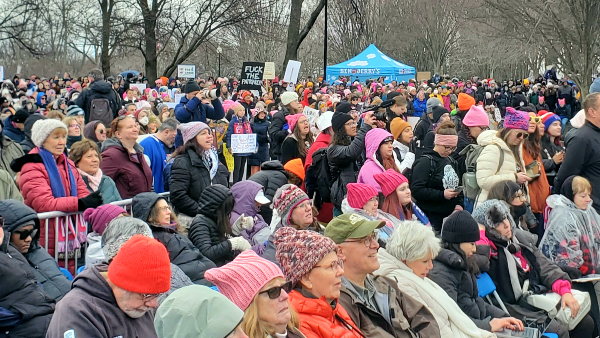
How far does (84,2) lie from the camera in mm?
48000

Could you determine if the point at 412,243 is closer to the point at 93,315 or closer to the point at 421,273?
the point at 421,273

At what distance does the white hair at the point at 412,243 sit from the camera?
199 inches

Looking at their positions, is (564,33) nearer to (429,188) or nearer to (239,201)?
(429,188)

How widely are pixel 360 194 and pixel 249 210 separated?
3.22ft

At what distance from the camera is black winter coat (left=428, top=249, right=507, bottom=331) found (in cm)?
538

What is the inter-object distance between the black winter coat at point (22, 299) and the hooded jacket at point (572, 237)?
452cm

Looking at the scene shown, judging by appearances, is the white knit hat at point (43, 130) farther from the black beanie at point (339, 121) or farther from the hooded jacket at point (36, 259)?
the black beanie at point (339, 121)

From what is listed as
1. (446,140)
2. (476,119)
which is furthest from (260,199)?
(476,119)

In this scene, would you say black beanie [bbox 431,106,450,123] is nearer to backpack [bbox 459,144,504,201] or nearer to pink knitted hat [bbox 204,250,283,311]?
backpack [bbox 459,144,504,201]

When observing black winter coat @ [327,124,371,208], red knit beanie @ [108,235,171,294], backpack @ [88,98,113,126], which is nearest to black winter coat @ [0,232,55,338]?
red knit beanie @ [108,235,171,294]

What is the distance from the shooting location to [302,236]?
13.7 feet

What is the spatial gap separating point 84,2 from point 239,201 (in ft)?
148

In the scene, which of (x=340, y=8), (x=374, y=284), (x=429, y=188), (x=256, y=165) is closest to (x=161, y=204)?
(x=374, y=284)

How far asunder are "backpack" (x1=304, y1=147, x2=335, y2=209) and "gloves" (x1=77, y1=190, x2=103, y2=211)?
250 cm
